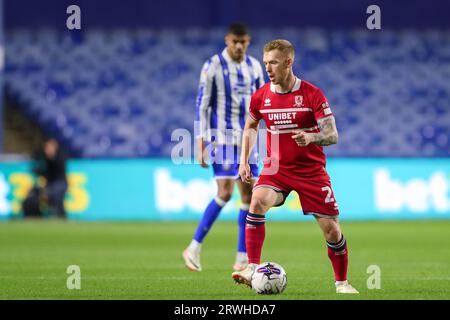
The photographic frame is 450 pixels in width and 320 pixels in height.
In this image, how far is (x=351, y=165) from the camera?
57.7 feet

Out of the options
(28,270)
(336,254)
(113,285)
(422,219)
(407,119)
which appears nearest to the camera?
(336,254)

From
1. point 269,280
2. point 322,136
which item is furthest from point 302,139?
point 269,280

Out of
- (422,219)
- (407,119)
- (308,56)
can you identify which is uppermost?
(308,56)

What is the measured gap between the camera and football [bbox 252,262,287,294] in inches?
276

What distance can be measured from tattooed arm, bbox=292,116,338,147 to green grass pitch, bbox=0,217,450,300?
1056 mm

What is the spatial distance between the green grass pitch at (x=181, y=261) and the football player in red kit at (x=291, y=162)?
0.37 metres

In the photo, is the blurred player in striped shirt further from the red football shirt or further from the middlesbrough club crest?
the middlesbrough club crest

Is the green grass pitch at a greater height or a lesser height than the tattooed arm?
lesser

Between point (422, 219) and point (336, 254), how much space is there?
10615 millimetres

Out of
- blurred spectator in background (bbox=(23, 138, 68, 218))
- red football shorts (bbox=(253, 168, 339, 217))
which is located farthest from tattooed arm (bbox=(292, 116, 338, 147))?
blurred spectator in background (bbox=(23, 138, 68, 218))

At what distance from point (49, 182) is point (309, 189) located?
10970 millimetres
